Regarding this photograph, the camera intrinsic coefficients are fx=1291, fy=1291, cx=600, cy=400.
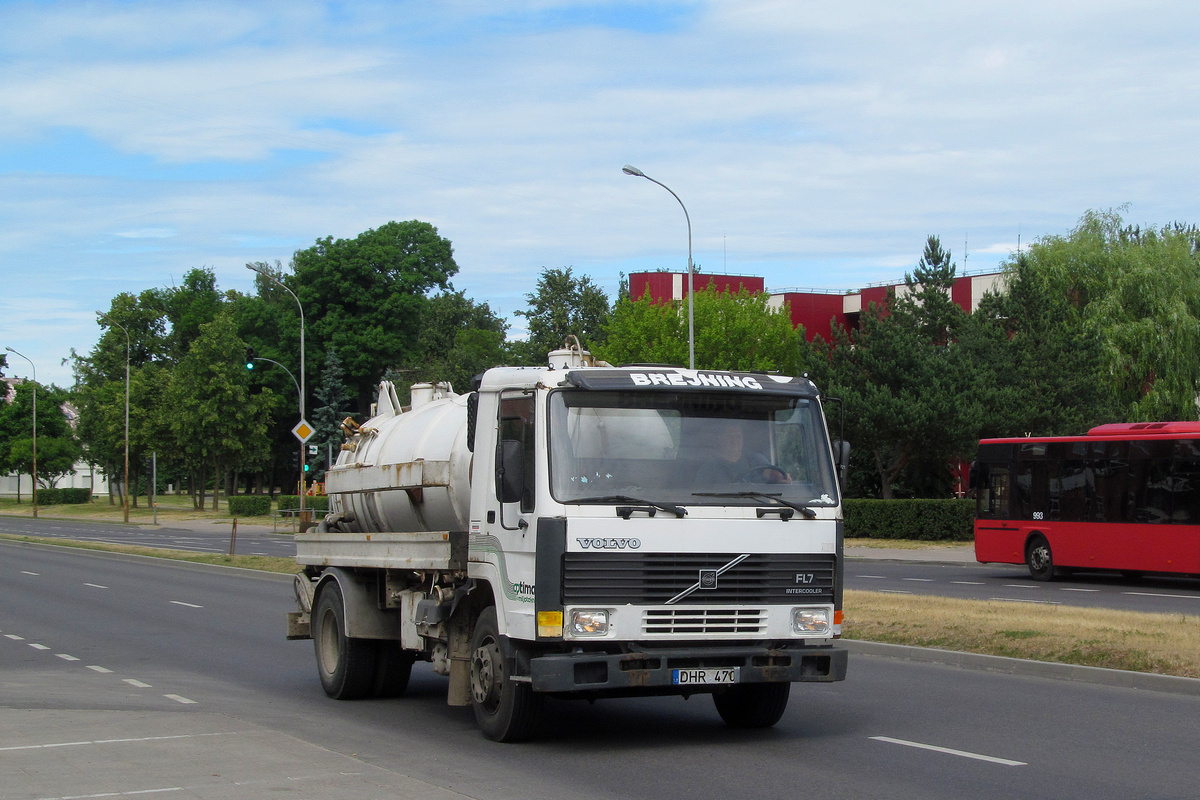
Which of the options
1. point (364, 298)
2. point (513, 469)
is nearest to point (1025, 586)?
point (513, 469)

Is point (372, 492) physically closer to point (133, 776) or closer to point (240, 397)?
point (133, 776)

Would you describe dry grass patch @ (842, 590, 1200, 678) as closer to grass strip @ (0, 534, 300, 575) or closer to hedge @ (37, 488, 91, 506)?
grass strip @ (0, 534, 300, 575)

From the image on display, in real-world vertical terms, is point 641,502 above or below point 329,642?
above

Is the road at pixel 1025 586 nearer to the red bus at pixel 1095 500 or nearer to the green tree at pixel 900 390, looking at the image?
the red bus at pixel 1095 500

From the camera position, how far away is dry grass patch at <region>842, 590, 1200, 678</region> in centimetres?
1245

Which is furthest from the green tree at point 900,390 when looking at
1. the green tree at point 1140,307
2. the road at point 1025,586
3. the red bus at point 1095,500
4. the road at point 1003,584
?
the red bus at point 1095,500

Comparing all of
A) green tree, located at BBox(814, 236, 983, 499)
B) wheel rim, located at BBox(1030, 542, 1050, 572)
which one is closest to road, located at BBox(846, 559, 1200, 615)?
wheel rim, located at BBox(1030, 542, 1050, 572)

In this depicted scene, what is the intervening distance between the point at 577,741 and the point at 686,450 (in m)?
2.29

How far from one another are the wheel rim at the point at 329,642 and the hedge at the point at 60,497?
9335cm

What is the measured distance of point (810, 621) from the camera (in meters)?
8.99

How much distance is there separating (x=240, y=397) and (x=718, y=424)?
65557 mm

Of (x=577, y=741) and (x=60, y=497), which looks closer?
(x=577, y=741)

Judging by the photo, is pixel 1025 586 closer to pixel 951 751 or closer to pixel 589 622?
pixel 951 751

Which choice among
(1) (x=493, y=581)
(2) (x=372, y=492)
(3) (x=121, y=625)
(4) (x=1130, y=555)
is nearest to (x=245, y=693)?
(2) (x=372, y=492)
